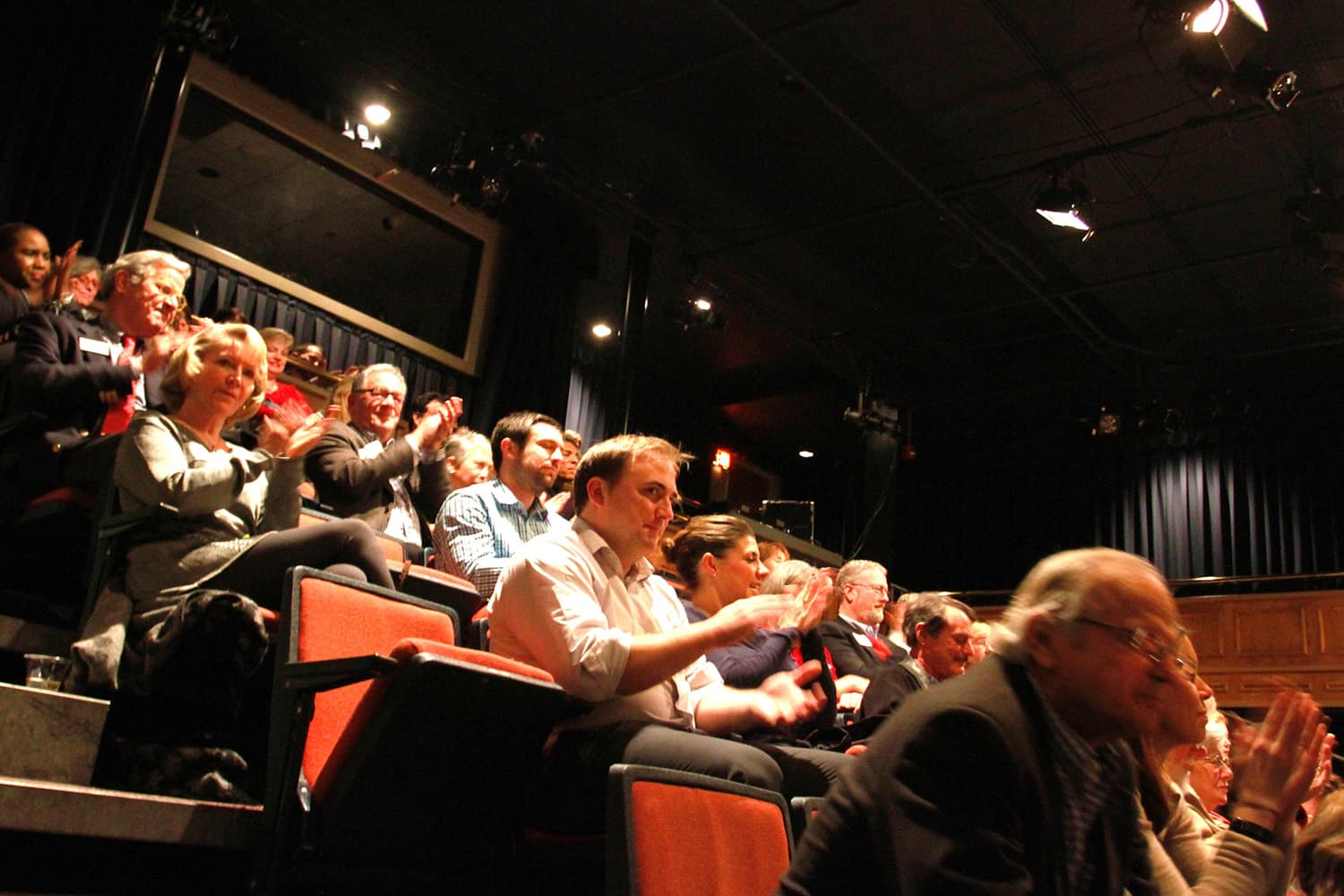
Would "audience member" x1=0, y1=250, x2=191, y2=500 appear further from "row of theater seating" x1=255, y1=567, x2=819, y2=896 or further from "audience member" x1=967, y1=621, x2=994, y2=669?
"audience member" x1=967, y1=621, x2=994, y2=669

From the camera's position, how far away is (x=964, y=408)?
9836mm

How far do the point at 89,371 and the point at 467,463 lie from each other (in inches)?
62.5

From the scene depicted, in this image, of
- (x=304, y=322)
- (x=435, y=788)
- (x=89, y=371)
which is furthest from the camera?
(x=304, y=322)

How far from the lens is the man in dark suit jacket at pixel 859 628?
3.47 m

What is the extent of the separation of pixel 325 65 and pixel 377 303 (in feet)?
4.78

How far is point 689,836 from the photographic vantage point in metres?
1.58

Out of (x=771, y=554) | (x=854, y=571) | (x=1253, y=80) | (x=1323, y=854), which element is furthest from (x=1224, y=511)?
(x=1323, y=854)

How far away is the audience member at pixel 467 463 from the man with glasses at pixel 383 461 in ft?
0.11

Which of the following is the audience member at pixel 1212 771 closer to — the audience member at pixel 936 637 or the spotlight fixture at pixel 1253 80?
the audience member at pixel 936 637

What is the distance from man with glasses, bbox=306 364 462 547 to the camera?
3314mm

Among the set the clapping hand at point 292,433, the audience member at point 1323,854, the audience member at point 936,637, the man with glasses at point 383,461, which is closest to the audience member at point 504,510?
the man with glasses at point 383,461

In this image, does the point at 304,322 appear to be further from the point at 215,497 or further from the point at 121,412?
the point at 215,497

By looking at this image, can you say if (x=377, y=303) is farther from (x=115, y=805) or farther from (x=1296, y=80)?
(x=115, y=805)

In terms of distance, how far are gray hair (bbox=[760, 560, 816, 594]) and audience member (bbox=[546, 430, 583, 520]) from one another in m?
0.65
